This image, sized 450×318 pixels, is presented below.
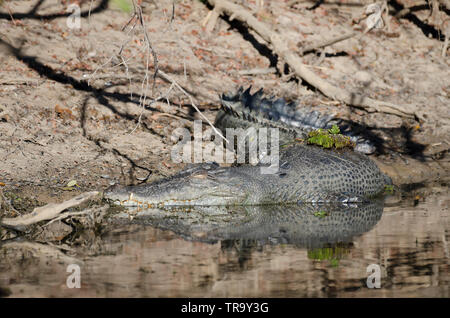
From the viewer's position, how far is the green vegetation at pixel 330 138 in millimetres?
8773

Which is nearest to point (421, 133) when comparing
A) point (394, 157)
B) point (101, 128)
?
point (394, 157)

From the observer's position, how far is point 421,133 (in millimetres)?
10930

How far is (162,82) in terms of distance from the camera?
11.4 meters

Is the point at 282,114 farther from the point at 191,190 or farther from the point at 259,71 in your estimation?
the point at 191,190

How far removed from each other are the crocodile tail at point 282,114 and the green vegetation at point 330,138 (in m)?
0.55

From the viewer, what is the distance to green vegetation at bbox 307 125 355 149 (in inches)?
345

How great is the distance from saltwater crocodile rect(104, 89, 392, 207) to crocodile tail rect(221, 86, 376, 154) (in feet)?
1.83

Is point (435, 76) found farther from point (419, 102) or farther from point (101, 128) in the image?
point (101, 128)
